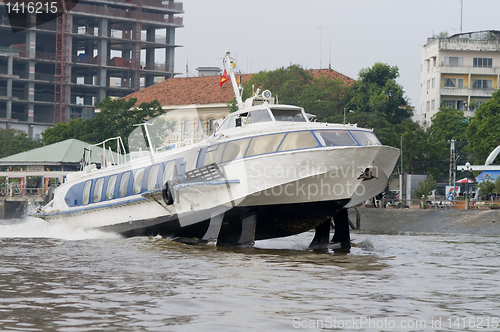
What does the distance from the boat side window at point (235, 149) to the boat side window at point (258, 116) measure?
1240mm

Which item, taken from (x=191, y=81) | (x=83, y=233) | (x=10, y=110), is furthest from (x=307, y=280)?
(x=10, y=110)

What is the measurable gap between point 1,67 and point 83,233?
3735 inches

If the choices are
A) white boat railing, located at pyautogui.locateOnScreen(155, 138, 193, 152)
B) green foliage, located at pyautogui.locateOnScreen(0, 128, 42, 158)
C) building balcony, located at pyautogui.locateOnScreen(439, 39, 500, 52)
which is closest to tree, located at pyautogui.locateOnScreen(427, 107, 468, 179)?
building balcony, located at pyautogui.locateOnScreen(439, 39, 500, 52)

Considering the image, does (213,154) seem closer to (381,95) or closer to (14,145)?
(381,95)

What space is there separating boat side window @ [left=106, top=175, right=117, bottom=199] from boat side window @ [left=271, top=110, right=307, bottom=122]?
740cm

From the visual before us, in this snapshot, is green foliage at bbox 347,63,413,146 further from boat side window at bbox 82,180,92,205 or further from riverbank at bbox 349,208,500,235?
boat side window at bbox 82,180,92,205

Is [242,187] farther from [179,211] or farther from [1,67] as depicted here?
[1,67]

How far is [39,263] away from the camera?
1580 centimetres

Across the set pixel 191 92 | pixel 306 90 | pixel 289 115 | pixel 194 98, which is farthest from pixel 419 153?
pixel 289 115

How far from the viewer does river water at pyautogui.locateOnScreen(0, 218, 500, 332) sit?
944 cm

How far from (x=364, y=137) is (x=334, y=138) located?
35.8 inches

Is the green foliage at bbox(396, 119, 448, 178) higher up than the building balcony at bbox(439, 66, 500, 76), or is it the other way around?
the building balcony at bbox(439, 66, 500, 76)

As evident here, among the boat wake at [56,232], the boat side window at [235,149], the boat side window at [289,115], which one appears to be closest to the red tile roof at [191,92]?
the boat wake at [56,232]

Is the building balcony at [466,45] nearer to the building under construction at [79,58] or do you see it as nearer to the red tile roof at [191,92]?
the red tile roof at [191,92]
